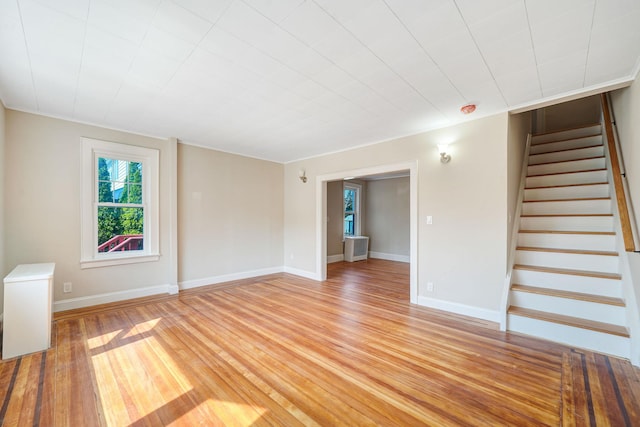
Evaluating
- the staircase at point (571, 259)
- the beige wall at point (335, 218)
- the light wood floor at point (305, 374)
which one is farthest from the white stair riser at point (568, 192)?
the beige wall at point (335, 218)

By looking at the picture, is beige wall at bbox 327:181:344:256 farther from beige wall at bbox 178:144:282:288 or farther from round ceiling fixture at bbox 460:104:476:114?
round ceiling fixture at bbox 460:104:476:114

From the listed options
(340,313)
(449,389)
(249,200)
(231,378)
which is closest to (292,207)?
(249,200)

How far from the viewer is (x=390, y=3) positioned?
1.59 m

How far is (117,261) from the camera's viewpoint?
3965 millimetres

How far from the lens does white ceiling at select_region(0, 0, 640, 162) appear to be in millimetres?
1668

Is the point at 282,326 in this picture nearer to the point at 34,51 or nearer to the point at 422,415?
the point at 422,415

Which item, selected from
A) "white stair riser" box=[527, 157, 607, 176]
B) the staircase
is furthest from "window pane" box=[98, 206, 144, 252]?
"white stair riser" box=[527, 157, 607, 176]

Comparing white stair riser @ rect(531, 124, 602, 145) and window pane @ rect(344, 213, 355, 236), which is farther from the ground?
white stair riser @ rect(531, 124, 602, 145)

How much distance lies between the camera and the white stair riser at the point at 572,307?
2604 millimetres

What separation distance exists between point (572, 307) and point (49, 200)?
20.4 ft

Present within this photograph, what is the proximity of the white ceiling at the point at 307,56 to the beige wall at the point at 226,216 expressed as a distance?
1506mm

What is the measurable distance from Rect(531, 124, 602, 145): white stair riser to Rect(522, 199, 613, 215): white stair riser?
183cm

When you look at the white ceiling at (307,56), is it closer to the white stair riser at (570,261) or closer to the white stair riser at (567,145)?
the white stair riser at (570,261)

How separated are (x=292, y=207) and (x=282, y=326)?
3228 millimetres
